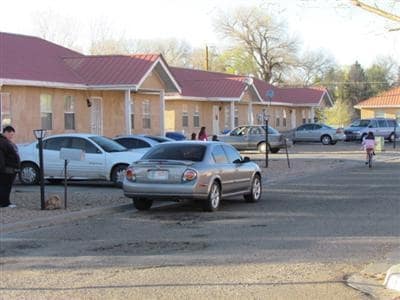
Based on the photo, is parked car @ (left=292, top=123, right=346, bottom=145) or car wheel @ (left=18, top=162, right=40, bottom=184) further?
parked car @ (left=292, top=123, right=346, bottom=145)

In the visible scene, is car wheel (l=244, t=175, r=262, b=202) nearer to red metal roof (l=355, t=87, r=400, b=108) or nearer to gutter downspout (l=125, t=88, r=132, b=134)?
gutter downspout (l=125, t=88, r=132, b=134)

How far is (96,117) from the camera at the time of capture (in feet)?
99.8

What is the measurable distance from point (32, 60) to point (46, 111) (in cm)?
217

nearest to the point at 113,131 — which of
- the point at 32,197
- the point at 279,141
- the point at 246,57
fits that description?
the point at 279,141

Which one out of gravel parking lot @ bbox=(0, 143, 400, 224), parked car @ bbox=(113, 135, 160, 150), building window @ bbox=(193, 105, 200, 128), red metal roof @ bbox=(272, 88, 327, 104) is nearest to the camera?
→ gravel parking lot @ bbox=(0, 143, 400, 224)

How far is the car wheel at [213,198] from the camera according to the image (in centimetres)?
1409

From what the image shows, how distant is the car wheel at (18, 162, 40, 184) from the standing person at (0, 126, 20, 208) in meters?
5.68

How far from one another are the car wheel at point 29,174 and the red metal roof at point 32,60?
542cm

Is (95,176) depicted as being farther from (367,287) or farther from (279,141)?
(279,141)

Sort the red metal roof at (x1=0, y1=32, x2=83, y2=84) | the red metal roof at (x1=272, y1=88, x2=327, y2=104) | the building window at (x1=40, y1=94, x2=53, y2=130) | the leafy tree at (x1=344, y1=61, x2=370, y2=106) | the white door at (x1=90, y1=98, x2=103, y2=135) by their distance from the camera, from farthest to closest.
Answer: the leafy tree at (x1=344, y1=61, x2=370, y2=106)
the red metal roof at (x1=272, y1=88, x2=327, y2=104)
the white door at (x1=90, y1=98, x2=103, y2=135)
the building window at (x1=40, y1=94, x2=53, y2=130)
the red metal roof at (x1=0, y1=32, x2=83, y2=84)

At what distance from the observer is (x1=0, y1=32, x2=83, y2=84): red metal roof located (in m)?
25.8

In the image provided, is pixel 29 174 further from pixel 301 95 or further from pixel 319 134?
pixel 301 95

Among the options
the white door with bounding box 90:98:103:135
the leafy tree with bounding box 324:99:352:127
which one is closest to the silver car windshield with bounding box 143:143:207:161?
the white door with bounding box 90:98:103:135

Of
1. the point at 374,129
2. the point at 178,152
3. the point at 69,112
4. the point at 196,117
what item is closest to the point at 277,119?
the point at 374,129
